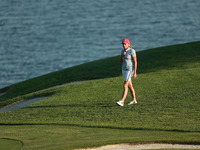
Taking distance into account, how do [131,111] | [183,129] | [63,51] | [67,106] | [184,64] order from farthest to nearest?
[63,51]
[184,64]
[67,106]
[131,111]
[183,129]

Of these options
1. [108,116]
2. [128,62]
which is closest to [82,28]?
[128,62]

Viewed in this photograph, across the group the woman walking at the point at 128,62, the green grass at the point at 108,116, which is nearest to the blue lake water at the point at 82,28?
the green grass at the point at 108,116

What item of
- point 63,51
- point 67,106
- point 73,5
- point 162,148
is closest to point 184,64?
point 67,106

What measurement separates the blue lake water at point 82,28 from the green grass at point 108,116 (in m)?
35.2

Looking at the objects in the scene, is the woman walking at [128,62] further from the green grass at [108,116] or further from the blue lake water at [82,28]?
the blue lake water at [82,28]

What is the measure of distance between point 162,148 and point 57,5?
71.7m

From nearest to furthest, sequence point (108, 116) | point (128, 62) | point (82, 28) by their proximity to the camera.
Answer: point (108, 116) < point (128, 62) < point (82, 28)

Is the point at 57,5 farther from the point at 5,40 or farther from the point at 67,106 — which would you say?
the point at 67,106

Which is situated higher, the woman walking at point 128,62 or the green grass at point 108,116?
the woman walking at point 128,62

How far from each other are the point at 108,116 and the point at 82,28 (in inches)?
2326

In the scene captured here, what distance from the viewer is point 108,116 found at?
504 inches

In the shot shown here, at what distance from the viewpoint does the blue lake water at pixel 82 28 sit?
5869cm

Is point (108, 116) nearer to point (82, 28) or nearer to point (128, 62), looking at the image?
point (128, 62)

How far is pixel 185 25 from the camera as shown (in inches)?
2712
